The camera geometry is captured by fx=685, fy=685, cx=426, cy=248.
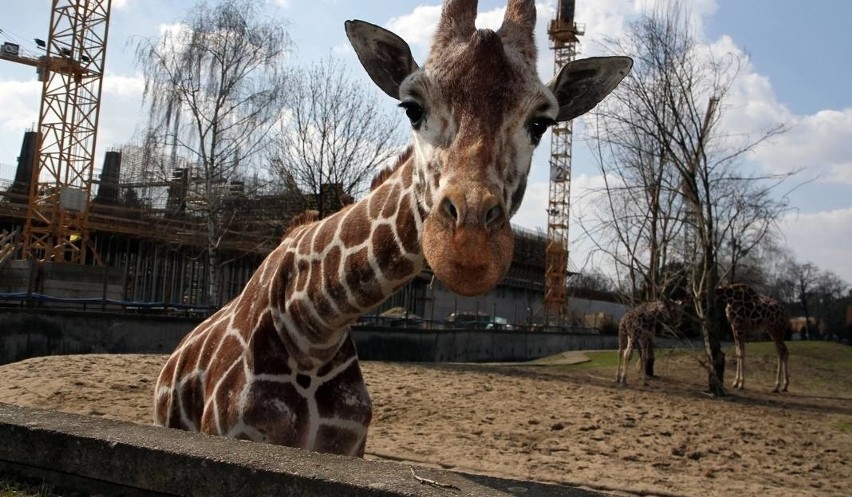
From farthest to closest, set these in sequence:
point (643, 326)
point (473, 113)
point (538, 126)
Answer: point (643, 326) < point (538, 126) < point (473, 113)

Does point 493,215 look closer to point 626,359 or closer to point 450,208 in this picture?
point 450,208

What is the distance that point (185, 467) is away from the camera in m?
2.60

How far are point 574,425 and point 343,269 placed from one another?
282 inches

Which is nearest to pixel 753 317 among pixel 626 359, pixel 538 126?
pixel 626 359

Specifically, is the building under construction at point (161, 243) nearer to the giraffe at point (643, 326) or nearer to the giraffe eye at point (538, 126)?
the giraffe at point (643, 326)

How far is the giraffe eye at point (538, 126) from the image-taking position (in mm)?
2557

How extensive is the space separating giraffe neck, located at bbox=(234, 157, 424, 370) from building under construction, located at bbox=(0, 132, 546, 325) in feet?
43.7

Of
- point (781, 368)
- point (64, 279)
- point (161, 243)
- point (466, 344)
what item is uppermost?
point (161, 243)

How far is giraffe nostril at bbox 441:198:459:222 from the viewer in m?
2.15

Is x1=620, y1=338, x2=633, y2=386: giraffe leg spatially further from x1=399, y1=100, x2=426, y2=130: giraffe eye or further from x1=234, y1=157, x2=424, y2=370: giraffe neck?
x1=399, y1=100, x2=426, y2=130: giraffe eye

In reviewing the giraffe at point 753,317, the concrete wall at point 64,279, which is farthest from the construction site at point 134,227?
the giraffe at point 753,317

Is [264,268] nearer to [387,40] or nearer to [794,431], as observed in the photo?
[387,40]

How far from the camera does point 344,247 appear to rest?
10.7 feet

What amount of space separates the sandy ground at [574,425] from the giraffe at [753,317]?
207cm
